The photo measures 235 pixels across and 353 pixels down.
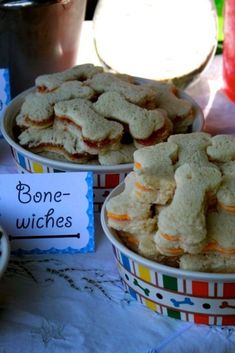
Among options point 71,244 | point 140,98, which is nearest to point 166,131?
point 140,98

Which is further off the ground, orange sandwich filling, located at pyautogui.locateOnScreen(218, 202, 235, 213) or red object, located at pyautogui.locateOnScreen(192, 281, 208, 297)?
orange sandwich filling, located at pyautogui.locateOnScreen(218, 202, 235, 213)

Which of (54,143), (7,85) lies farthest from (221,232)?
(7,85)

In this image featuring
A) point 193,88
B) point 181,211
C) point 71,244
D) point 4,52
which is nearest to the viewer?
point 181,211

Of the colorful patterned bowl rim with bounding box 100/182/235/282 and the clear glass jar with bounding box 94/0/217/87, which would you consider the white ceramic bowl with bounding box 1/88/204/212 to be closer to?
the colorful patterned bowl rim with bounding box 100/182/235/282

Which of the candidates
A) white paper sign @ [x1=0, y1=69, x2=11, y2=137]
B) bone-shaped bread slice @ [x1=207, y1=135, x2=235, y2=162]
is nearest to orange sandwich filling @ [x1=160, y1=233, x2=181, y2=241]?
bone-shaped bread slice @ [x1=207, y1=135, x2=235, y2=162]

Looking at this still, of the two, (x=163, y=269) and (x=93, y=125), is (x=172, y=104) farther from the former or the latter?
(x=163, y=269)

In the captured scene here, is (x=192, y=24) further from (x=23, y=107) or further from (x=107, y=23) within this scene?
(x=23, y=107)
